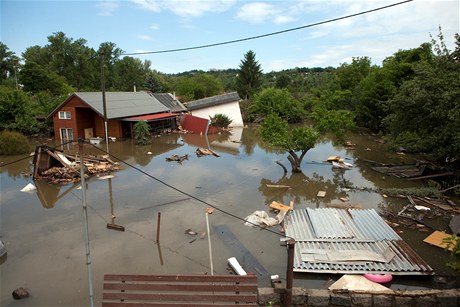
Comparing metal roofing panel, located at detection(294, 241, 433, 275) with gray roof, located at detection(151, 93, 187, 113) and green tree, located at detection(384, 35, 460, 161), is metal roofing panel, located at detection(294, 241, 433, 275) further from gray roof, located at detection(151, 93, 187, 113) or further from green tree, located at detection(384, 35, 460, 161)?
gray roof, located at detection(151, 93, 187, 113)

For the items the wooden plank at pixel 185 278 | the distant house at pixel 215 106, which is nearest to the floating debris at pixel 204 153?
the distant house at pixel 215 106

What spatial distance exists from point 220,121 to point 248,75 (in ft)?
75.2

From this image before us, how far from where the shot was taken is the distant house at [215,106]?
114 ft

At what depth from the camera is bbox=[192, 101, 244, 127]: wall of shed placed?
1377 inches

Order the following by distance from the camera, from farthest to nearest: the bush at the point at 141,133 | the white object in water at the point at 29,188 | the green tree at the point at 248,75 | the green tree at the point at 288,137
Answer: the green tree at the point at 248,75 < the bush at the point at 141,133 < the green tree at the point at 288,137 < the white object in water at the point at 29,188

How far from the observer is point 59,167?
15.8 meters

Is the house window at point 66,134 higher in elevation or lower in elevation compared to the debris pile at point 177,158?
higher

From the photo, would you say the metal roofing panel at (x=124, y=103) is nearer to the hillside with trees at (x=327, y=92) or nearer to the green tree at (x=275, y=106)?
the hillside with trees at (x=327, y=92)

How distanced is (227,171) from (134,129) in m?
12.0

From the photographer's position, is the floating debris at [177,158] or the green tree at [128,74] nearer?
the floating debris at [177,158]

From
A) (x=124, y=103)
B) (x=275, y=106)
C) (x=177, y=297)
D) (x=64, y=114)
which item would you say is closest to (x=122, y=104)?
(x=124, y=103)

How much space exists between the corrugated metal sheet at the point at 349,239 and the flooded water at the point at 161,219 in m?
A: 0.31

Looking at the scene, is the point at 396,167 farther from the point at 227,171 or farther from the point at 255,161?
the point at 227,171

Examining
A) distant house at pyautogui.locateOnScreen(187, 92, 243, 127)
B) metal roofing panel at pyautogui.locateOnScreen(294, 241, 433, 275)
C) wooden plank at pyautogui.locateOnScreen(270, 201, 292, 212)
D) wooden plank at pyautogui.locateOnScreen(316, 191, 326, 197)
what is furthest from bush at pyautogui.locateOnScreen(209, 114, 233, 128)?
metal roofing panel at pyautogui.locateOnScreen(294, 241, 433, 275)
